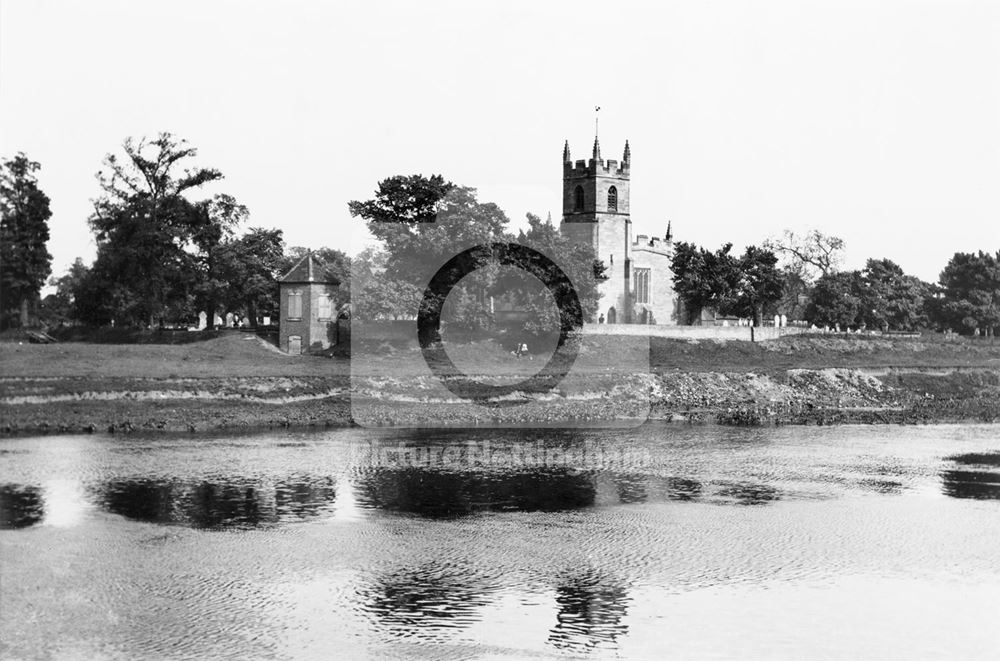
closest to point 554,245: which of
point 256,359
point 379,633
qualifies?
point 256,359

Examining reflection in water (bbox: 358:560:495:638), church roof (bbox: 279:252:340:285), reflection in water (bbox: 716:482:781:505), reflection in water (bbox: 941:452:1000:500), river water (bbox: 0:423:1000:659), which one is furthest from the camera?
church roof (bbox: 279:252:340:285)

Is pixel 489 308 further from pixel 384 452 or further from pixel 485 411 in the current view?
pixel 384 452

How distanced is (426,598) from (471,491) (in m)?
12.5

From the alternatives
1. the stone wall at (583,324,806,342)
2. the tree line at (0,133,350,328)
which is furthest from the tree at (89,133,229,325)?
the stone wall at (583,324,806,342)

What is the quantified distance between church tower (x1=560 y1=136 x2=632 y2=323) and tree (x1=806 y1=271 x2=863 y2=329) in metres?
20.4

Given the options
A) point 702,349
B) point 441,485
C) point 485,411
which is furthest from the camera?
point 702,349

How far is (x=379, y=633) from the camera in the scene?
2208 cm

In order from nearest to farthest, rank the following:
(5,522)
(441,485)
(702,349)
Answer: (5,522), (441,485), (702,349)

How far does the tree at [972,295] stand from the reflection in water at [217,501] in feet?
333

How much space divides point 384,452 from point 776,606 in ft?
78.9

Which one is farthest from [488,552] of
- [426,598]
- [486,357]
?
[486,357]

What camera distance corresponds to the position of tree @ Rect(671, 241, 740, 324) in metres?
99.4

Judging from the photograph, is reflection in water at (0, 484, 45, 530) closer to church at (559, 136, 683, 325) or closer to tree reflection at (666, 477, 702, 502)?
tree reflection at (666, 477, 702, 502)
